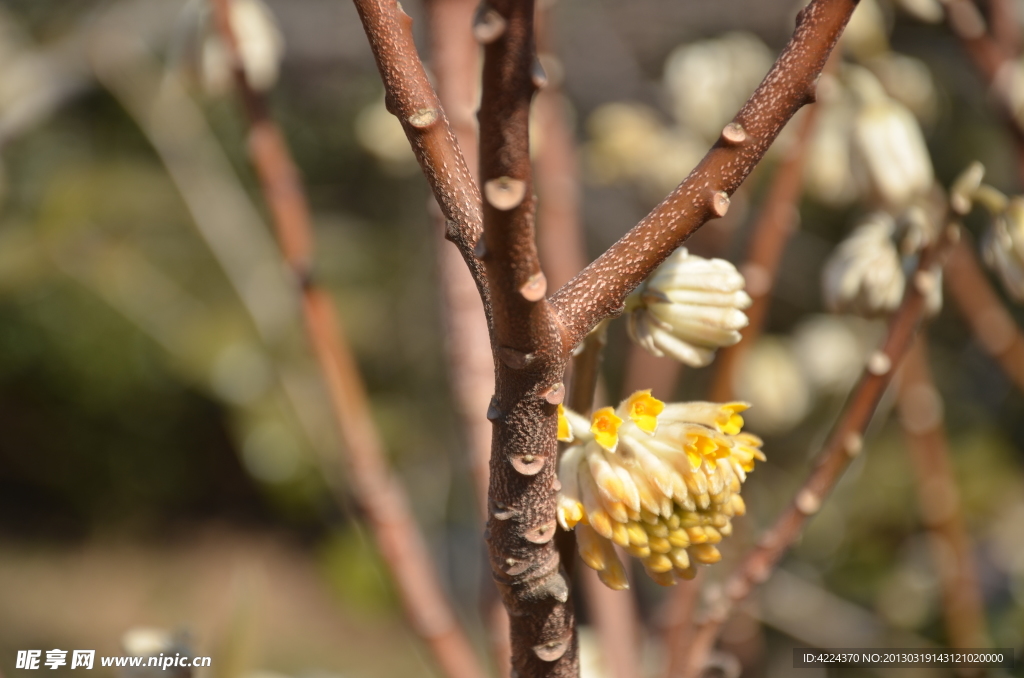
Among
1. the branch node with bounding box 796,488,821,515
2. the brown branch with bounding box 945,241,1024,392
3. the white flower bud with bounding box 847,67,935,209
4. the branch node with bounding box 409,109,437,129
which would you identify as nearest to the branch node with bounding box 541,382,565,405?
the branch node with bounding box 409,109,437,129

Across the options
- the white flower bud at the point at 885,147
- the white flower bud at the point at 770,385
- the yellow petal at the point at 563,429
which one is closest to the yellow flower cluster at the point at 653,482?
the yellow petal at the point at 563,429

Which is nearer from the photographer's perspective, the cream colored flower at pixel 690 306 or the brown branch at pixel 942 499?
the cream colored flower at pixel 690 306

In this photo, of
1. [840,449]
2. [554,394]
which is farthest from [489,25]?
[840,449]

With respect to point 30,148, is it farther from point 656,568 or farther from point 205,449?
point 656,568

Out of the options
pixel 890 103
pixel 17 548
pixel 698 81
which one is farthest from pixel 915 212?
pixel 17 548

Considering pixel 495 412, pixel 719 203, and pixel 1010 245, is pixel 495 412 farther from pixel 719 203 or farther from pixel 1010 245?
pixel 1010 245

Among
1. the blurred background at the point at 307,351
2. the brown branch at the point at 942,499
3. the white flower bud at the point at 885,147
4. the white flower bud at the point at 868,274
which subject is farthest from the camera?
the blurred background at the point at 307,351

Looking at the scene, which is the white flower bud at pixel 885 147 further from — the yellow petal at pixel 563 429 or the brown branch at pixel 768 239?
the yellow petal at pixel 563 429
